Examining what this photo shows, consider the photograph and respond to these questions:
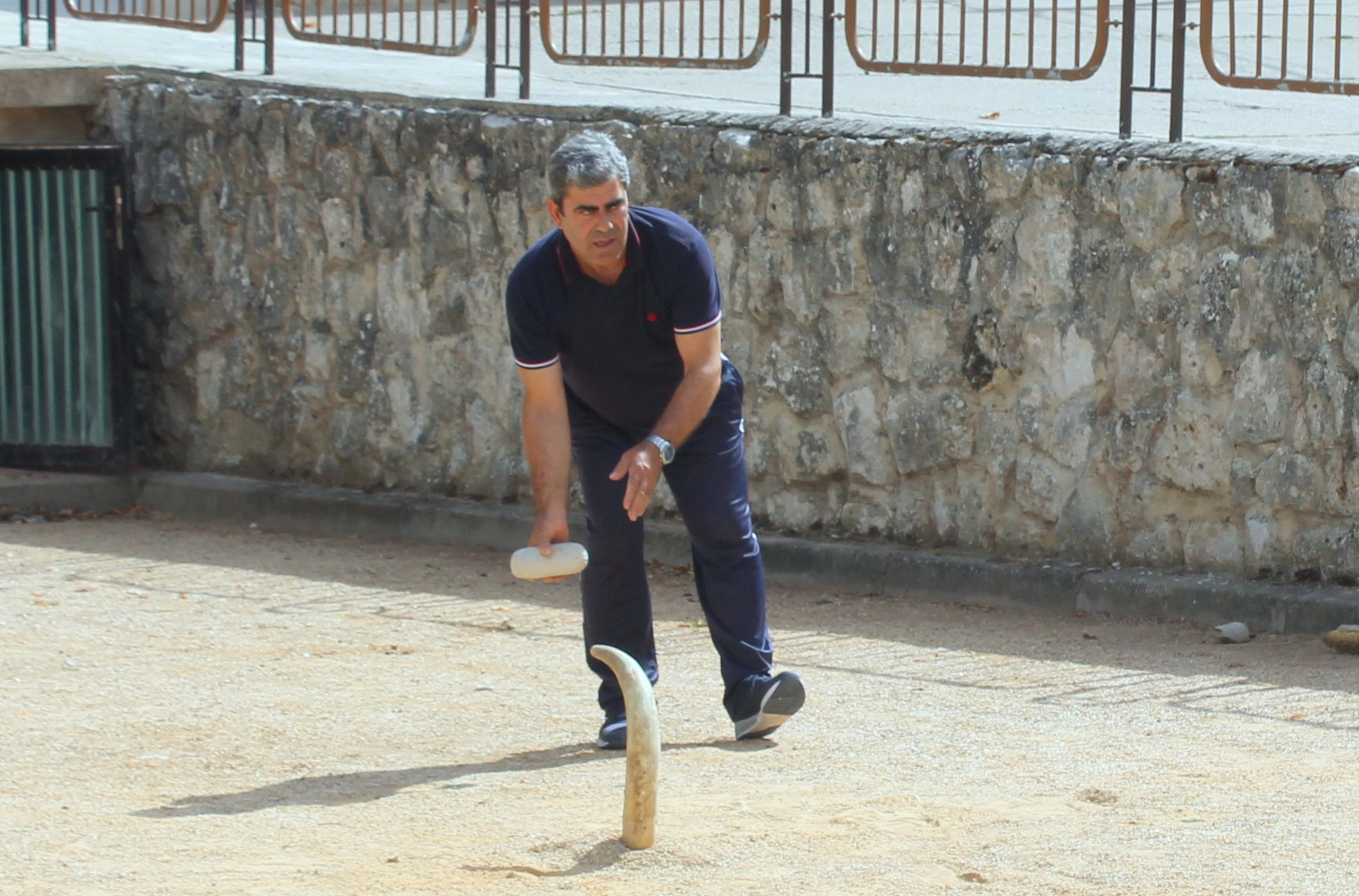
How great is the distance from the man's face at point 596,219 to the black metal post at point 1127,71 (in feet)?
9.19

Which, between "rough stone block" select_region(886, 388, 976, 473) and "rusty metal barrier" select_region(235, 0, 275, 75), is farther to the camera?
"rusty metal barrier" select_region(235, 0, 275, 75)

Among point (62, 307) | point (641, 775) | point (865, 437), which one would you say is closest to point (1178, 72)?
point (865, 437)

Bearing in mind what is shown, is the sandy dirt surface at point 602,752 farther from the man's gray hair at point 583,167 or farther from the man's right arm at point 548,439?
the man's gray hair at point 583,167

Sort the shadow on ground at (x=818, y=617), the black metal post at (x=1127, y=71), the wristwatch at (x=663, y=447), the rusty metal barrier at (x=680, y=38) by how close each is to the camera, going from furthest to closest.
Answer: the rusty metal barrier at (x=680, y=38) < the black metal post at (x=1127, y=71) < the shadow on ground at (x=818, y=617) < the wristwatch at (x=663, y=447)

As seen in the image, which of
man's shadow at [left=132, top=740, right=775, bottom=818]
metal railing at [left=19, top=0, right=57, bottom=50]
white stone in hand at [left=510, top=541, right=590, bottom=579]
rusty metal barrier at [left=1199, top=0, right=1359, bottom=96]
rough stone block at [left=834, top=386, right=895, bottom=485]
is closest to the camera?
man's shadow at [left=132, top=740, right=775, bottom=818]

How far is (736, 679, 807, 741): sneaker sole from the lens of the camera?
4758 millimetres

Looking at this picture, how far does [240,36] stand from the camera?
9078mm

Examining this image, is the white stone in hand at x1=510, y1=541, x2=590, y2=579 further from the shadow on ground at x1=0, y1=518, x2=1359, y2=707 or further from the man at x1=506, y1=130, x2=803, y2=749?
the shadow on ground at x1=0, y1=518, x2=1359, y2=707

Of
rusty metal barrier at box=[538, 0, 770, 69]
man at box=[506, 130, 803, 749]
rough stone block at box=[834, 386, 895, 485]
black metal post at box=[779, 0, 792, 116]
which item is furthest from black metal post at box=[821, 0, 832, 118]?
man at box=[506, 130, 803, 749]

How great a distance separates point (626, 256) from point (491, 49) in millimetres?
3779

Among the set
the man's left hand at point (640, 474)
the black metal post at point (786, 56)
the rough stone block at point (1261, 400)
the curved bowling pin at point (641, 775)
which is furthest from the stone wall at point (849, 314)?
the curved bowling pin at point (641, 775)

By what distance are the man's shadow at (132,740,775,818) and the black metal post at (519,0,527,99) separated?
400cm

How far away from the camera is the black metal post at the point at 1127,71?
21.8 feet

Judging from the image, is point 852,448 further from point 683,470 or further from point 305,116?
point 305,116
